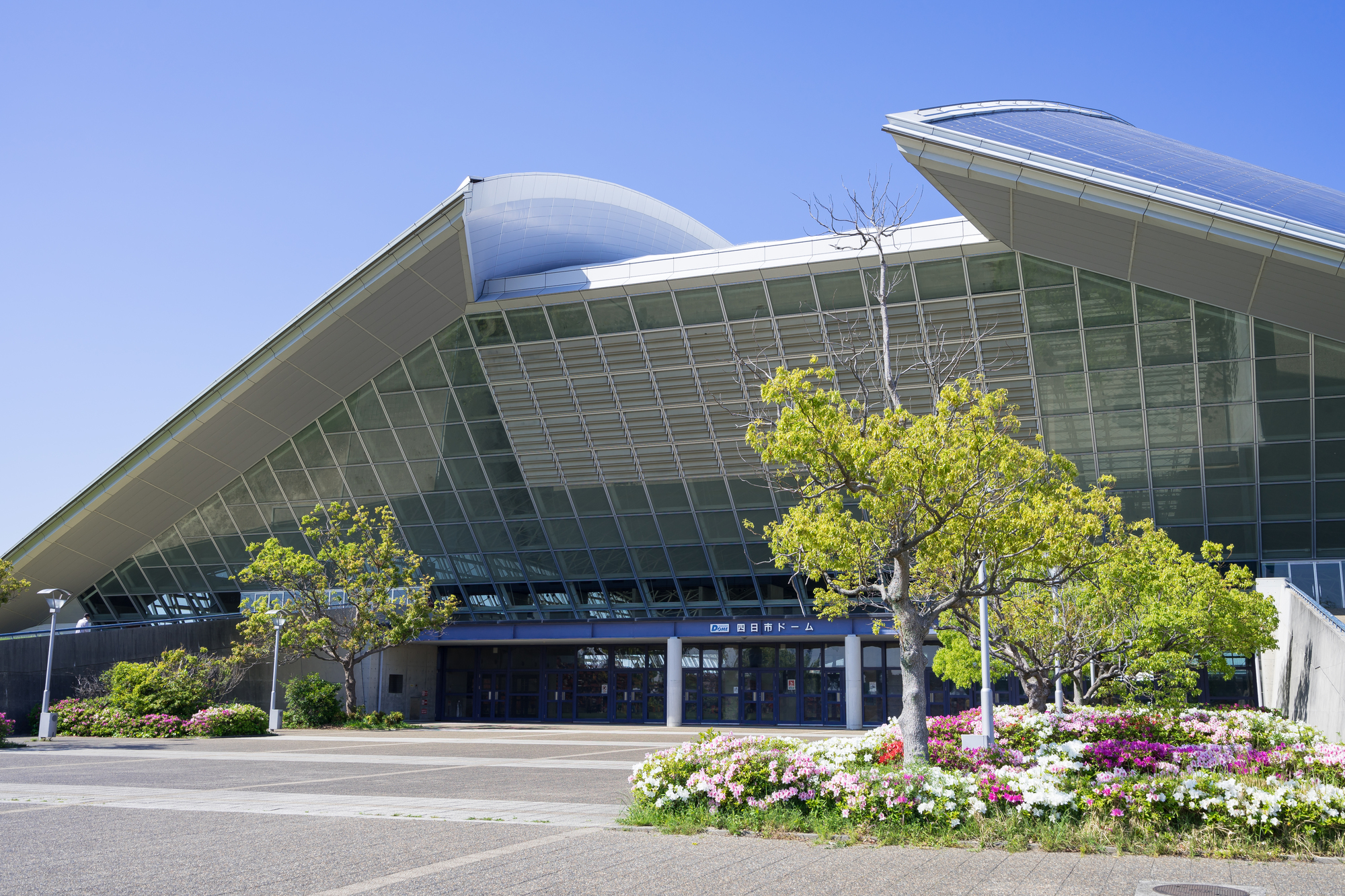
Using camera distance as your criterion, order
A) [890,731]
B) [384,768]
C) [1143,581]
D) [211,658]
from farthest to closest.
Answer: [211,658], [1143,581], [384,768], [890,731]

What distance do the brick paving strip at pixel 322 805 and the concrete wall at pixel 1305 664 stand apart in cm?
1654

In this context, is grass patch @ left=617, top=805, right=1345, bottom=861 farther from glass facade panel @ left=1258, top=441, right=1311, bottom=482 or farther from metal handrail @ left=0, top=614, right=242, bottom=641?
metal handrail @ left=0, top=614, right=242, bottom=641

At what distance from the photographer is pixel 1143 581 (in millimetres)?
21516

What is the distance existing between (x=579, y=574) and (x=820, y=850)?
3075 centimetres

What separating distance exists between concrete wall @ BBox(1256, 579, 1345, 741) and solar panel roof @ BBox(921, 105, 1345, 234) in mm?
8982

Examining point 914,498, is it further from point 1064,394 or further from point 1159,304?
point 1064,394

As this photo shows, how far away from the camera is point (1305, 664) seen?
24859 millimetres

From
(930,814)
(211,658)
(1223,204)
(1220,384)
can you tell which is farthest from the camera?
(211,658)

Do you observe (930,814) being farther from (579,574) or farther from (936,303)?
(579,574)

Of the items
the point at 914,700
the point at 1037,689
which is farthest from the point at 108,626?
the point at 914,700

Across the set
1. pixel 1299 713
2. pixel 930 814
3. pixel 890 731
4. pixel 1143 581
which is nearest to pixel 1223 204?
pixel 1143 581

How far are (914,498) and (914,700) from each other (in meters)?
2.41

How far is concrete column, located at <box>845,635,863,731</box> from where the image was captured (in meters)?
38.5

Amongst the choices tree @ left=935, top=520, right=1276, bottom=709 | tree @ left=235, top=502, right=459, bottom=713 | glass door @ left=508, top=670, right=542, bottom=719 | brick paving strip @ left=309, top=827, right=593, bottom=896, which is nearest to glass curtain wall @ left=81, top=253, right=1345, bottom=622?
tree @ left=235, top=502, right=459, bottom=713
